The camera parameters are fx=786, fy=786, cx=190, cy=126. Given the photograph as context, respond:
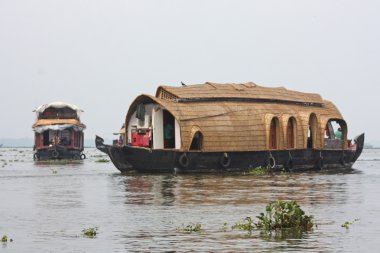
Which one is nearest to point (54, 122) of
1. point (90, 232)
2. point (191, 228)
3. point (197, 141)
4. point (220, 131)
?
point (197, 141)

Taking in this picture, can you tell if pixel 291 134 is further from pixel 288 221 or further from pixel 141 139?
pixel 288 221

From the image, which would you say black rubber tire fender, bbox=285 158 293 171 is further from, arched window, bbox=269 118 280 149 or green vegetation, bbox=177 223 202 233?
green vegetation, bbox=177 223 202 233

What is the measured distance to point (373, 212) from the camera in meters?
18.7

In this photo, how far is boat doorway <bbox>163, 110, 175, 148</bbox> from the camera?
3922 cm

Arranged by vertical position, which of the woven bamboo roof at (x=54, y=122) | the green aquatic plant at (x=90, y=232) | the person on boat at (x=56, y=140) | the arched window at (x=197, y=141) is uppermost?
the woven bamboo roof at (x=54, y=122)

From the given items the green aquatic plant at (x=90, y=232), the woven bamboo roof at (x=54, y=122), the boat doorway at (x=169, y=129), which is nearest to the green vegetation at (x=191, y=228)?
the green aquatic plant at (x=90, y=232)

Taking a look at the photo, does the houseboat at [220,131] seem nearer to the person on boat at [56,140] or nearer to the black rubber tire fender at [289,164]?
the black rubber tire fender at [289,164]

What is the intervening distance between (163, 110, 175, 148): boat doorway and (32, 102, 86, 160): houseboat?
2692cm

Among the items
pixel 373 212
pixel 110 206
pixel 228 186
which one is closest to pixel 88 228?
pixel 110 206

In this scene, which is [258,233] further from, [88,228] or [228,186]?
[228,186]

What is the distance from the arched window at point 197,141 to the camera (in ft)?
123

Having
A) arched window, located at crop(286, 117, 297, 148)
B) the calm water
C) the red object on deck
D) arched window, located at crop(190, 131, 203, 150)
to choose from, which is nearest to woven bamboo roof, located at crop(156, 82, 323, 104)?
arched window, located at crop(286, 117, 297, 148)

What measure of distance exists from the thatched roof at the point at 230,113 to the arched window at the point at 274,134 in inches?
10.5

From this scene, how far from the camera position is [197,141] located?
38594 mm
